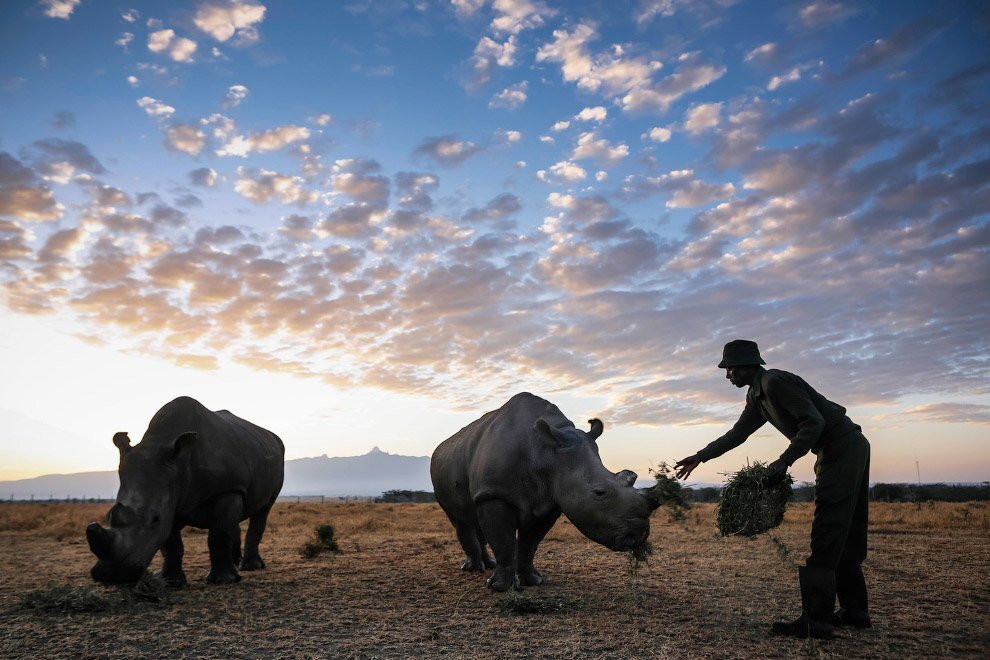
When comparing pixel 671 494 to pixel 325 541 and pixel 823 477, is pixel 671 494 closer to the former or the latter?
pixel 823 477

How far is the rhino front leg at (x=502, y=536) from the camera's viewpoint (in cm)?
784

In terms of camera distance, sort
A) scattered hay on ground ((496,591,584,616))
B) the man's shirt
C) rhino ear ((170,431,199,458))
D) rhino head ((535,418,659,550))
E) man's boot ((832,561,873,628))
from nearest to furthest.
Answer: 1. the man's shirt
2. man's boot ((832,561,873,628))
3. rhino head ((535,418,659,550))
4. scattered hay on ground ((496,591,584,616))
5. rhino ear ((170,431,199,458))

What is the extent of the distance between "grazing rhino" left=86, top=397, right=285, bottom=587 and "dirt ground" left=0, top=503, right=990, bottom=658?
0.47 metres

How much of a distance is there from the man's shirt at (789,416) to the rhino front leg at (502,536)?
244 centimetres

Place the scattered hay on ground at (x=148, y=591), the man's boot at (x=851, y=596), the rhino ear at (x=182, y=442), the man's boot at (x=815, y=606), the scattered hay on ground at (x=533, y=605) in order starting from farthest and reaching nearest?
the rhino ear at (x=182, y=442), the scattered hay on ground at (x=148, y=591), the scattered hay on ground at (x=533, y=605), the man's boot at (x=851, y=596), the man's boot at (x=815, y=606)

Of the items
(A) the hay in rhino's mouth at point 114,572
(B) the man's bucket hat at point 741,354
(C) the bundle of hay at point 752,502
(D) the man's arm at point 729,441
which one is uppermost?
(B) the man's bucket hat at point 741,354

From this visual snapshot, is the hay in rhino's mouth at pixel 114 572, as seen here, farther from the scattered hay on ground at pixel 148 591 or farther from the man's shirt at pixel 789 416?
the man's shirt at pixel 789 416

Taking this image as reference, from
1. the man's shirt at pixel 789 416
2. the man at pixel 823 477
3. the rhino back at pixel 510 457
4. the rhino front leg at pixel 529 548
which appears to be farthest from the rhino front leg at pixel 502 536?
the man at pixel 823 477

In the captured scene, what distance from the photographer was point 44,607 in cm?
695

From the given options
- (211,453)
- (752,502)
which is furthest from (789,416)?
(211,453)

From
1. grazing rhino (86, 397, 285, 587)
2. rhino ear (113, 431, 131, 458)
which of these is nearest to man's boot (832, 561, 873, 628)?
grazing rhino (86, 397, 285, 587)

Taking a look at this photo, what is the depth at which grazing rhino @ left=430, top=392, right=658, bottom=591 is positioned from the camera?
22.3ft

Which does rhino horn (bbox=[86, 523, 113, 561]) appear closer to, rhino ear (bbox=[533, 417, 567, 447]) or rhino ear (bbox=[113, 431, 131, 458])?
rhino ear (bbox=[113, 431, 131, 458])

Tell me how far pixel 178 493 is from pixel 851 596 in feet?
24.2
